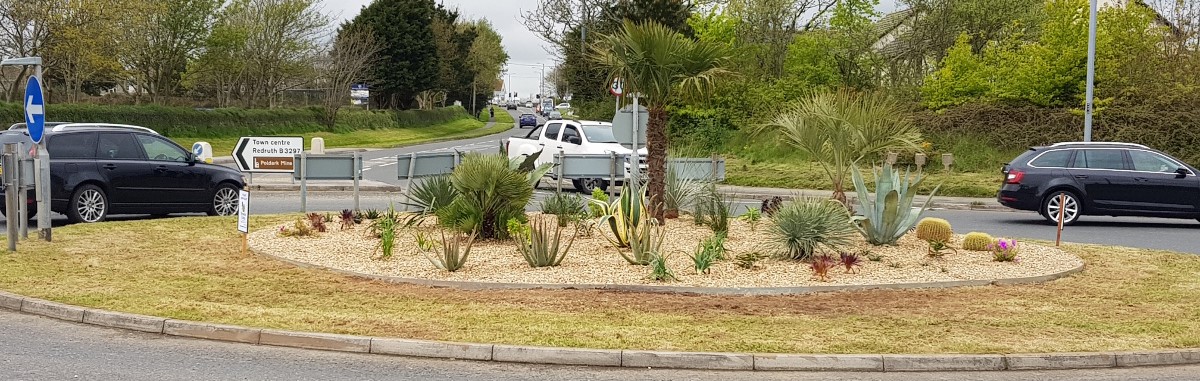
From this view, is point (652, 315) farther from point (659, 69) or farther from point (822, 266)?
point (659, 69)

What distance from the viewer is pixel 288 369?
7.31 metres

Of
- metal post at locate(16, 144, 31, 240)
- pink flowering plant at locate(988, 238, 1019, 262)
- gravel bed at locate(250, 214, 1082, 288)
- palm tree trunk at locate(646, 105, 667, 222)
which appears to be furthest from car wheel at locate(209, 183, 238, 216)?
pink flowering plant at locate(988, 238, 1019, 262)

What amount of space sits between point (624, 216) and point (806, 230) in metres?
→ 1.94

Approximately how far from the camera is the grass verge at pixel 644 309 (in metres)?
8.05

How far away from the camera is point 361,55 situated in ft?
183

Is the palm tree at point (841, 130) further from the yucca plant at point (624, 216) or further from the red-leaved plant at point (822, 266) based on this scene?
the red-leaved plant at point (822, 266)

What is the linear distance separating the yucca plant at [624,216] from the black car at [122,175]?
7.04 m

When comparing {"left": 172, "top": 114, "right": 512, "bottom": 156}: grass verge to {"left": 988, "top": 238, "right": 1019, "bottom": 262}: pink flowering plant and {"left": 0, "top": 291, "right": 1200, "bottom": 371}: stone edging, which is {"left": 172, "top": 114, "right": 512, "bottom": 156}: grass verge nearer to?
{"left": 988, "top": 238, "right": 1019, "bottom": 262}: pink flowering plant

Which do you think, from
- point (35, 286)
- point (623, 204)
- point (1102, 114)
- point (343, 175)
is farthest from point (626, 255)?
point (1102, 114)

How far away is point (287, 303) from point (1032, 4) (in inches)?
→ 1243

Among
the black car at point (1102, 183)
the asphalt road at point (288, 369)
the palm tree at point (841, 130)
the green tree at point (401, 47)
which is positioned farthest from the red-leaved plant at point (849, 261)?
the green tree at point (401, 47)

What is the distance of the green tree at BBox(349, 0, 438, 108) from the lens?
60.0 m

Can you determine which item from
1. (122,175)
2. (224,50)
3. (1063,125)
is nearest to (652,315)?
(122,175)

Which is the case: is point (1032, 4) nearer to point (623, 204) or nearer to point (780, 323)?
point (623, 204)
